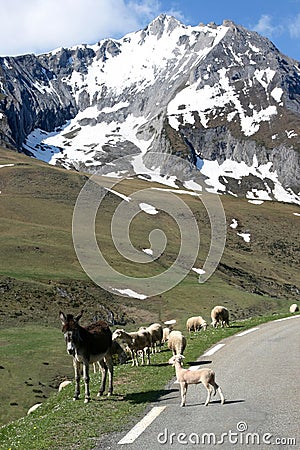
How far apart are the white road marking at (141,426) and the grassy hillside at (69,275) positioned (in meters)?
20.6

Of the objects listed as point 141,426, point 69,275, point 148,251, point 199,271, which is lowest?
point 141,426

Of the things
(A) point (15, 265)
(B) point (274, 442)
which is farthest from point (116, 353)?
(A) point (15, 265)

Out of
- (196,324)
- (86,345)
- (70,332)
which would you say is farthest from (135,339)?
(196,324)

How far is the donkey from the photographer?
1391cm

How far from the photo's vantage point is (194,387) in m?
14.4

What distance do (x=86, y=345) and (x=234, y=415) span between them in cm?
506

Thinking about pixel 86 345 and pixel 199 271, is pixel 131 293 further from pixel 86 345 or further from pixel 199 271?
pixel 86 345

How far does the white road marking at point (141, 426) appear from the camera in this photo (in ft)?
32.4

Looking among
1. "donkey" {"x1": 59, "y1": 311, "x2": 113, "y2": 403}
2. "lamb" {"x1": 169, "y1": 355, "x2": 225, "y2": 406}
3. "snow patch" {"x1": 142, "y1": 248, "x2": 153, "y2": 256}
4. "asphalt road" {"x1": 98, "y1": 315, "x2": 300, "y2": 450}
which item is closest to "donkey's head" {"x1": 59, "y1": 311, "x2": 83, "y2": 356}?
"donkey" {"x1": 59, "y1": 311, "x2": 113, "y2": 403}

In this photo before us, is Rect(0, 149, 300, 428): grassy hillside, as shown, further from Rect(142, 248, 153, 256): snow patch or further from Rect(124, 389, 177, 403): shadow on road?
Rect(124, 389, 177, 403): shadow on road

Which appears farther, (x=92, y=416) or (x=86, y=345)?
(x=86, y=345)

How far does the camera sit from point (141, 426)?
1077 centimetres

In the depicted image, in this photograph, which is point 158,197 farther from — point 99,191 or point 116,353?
point 116,353

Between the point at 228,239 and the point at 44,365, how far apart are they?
10608 centimetres
